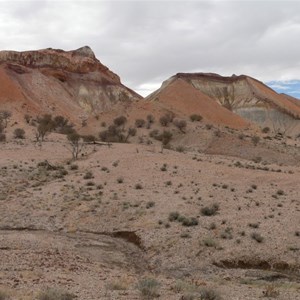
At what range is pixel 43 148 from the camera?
43906 millimetres

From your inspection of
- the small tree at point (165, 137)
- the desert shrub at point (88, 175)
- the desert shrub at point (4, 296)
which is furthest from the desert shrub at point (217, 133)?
the desert shrub at point (4, 296)

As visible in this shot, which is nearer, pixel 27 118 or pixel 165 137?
pixel 165 137

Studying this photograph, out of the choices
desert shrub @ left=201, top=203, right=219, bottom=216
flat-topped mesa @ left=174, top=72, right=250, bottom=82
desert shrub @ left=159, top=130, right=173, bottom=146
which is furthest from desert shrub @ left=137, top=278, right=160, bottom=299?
flat-topped mesa @ left=174, top=72, right=250, bottom=82

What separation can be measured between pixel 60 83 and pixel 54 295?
10038 centimetres

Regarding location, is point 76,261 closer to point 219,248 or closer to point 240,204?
point 219,248

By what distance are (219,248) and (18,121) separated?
57978 millimetres

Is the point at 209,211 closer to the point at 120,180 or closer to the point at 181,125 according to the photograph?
the point at 120,180

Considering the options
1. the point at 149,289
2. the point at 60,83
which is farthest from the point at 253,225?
the point at 60,83

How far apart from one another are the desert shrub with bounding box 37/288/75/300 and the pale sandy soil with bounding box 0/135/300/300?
0.33 metres

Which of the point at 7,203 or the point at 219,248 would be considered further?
the point at 7,203

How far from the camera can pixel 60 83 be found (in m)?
107

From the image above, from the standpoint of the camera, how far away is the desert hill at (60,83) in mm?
89438

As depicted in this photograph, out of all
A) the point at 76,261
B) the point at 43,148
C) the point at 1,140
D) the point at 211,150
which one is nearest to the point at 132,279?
the point at 76,261

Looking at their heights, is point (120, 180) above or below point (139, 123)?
below
